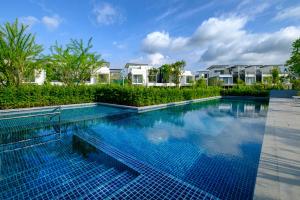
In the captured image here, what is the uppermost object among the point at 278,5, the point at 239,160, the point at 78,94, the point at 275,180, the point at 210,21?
the point at 210,21

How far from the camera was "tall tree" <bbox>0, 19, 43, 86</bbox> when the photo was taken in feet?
53.2

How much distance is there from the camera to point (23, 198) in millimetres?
3510

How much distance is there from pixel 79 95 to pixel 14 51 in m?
6.55

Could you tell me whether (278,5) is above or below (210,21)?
below

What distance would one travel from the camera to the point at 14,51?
16.3 m

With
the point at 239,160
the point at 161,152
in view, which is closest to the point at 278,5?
the point at 239,160

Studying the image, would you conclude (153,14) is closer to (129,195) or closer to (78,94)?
(78,94)

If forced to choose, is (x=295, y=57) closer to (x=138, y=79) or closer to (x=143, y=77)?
(x=143, y=77)

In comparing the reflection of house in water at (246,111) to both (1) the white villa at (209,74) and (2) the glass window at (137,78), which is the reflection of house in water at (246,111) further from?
(2) the glass window at (137,78)

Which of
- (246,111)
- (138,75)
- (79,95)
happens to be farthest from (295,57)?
(138,75)

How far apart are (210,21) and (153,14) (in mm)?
5495

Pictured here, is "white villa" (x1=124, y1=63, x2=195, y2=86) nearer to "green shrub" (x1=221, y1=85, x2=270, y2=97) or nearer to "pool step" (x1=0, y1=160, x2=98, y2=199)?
"green shrub" (x1=221, y1=85, x2=270, y2=97)

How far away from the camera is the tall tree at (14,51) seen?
Result: 1621 cm

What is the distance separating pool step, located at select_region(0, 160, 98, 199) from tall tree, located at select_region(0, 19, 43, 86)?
15.8 m
